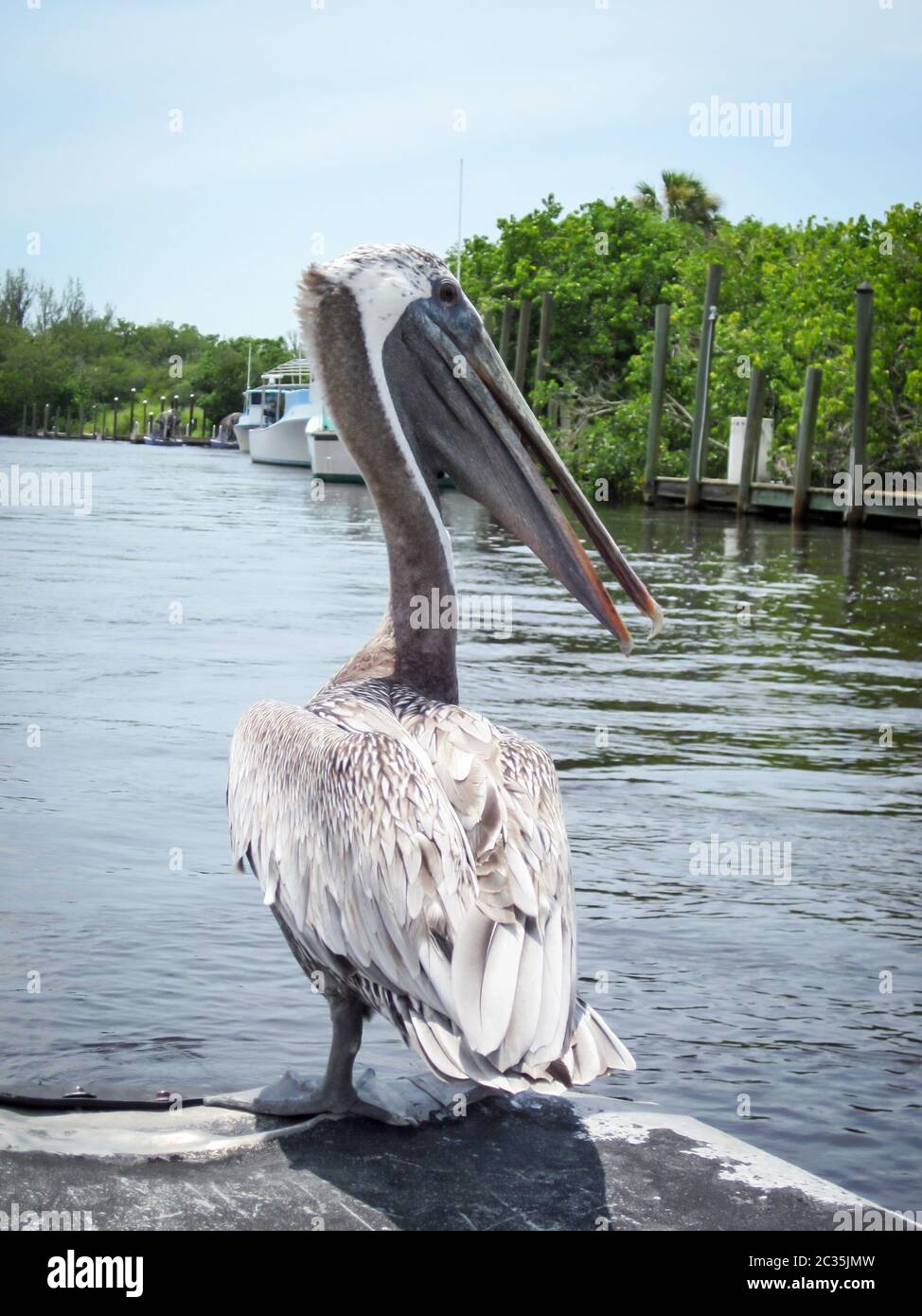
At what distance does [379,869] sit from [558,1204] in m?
0.64

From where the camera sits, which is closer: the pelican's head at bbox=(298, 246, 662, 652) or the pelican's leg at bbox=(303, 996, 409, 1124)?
the pelican's leg at bbox=(303, 996, 409, 1124)

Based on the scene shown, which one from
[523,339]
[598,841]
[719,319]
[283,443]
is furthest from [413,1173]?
[283,443]

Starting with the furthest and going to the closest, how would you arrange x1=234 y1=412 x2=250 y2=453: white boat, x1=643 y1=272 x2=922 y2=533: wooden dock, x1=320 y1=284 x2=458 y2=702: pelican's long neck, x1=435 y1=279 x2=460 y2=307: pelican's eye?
x1=234 y1=412 x2=250 y2=453: white boat → x1=643 y1=272 x2=922 y2=533: wooden dock → x1=435 y1=279 x2=460 y2=307: pelican's eye → x1=320 y1=284 x2=458 y2=702: pelican's long neck

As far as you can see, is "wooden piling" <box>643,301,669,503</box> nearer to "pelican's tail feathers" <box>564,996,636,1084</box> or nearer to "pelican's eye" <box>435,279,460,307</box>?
"pelican's eye" <box>435,279,460,307</box>

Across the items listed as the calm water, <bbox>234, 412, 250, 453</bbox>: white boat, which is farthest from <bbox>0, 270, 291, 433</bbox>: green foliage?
the calm water

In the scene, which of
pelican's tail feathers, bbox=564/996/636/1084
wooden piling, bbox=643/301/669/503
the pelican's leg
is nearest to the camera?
pelican's tail feathers, bbox=564/996/636/1084

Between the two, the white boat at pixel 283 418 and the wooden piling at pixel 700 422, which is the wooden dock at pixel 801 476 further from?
the white boat at pixel 283 418

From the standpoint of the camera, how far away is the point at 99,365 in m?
112

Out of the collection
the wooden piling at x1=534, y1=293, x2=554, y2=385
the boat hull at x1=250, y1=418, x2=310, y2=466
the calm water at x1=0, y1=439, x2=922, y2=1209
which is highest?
the wooden piling at x1=534, y1=293, x2=554, y2=385

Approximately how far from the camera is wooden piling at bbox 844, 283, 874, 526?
2327cm

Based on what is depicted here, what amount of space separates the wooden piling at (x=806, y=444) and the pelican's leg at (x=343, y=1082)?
23.4 meters

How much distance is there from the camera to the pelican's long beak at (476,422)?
149 inches

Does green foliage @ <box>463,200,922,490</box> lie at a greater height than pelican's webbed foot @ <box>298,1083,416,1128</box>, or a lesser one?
greater

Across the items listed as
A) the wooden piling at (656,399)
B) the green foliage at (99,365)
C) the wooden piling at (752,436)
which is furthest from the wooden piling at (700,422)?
the green foliage at (99,365)
